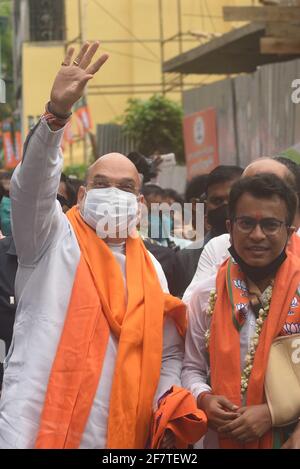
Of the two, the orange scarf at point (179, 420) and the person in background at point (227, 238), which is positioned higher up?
the person in background at point (227, 238)

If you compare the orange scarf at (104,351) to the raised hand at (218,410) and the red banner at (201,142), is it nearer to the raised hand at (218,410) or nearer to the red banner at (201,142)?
the raised hand at (218,410)

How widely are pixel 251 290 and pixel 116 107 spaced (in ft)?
75.2

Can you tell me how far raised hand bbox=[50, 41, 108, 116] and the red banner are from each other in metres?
10.5

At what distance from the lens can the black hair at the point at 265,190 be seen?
3746 millimetres

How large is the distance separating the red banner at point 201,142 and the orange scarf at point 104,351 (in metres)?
10.3

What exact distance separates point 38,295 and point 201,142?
11.1 m

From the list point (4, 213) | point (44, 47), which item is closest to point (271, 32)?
point (4, 213)

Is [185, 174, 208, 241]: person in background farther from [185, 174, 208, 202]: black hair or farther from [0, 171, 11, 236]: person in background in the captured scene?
[0, 171, 11, 236]: person in background

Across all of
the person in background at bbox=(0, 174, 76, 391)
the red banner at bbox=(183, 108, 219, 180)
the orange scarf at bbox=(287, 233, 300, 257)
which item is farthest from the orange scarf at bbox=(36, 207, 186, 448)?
the red banner at bbox=(183, 108, 219, 180)

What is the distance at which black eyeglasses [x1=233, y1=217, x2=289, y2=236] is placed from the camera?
370 centimetres

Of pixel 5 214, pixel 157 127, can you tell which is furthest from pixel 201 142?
pixel 5 214

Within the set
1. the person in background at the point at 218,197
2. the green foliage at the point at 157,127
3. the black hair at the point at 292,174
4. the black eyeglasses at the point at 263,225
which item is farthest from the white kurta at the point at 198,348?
the green foliage at the point at 157,127

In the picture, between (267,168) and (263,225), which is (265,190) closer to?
(263,225)

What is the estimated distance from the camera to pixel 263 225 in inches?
146
